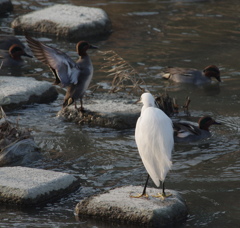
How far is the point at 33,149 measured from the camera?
26.5 feet

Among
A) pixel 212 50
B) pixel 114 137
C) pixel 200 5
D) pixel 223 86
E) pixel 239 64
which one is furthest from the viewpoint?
pixel 200 5

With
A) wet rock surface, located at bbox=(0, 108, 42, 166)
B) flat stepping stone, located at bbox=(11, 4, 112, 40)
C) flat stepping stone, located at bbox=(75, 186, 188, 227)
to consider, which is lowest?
wet rock surface, located at bbox=(0, 108, 42, 166)

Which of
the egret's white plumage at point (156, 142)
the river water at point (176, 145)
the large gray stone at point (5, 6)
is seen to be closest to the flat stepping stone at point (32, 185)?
the river water at point (176, 145)

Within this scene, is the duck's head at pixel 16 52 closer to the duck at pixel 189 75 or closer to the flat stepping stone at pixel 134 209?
the duck at pixel 189 75

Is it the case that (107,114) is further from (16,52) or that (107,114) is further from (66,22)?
(66,22)

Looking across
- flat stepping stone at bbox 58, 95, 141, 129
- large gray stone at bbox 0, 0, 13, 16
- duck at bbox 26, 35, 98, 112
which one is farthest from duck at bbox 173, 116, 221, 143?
large gray stone at bbox 0, 0, 13, 16

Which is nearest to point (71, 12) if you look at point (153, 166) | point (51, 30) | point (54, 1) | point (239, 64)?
point (51, 30)

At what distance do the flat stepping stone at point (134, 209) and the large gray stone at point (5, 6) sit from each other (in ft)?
37.0

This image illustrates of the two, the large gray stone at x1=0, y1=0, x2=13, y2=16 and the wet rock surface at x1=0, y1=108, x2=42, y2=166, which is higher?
the large gray stone at x1=0, y1=0, x2=13, y2=16

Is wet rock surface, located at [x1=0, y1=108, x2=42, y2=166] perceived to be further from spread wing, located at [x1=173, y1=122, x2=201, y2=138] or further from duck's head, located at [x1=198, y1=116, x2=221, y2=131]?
duck's head, located at [x1=198, y1=116, x2=221, y2=131]

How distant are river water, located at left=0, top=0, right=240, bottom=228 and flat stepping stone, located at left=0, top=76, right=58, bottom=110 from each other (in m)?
0.16

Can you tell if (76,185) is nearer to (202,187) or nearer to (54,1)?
(202,187)

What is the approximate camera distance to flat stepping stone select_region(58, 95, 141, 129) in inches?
366

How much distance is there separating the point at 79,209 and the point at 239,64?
704 centimetres
